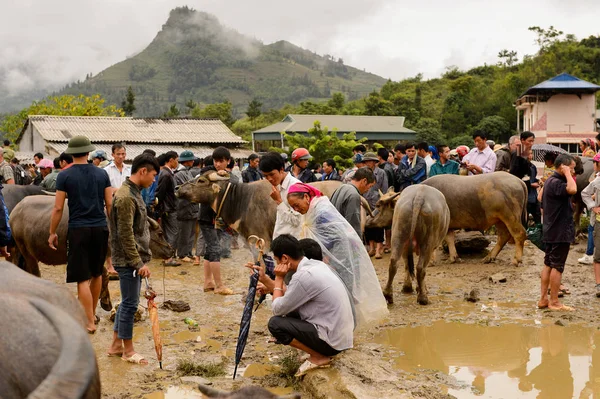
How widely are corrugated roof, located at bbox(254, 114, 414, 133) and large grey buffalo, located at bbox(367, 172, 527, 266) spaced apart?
42994 mm

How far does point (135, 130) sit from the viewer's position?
36531mm

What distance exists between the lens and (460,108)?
188 ft

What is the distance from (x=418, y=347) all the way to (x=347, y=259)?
4.51ft

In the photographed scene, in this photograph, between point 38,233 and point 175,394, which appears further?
point 38,233

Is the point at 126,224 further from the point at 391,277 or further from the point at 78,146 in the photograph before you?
the point at 391,277

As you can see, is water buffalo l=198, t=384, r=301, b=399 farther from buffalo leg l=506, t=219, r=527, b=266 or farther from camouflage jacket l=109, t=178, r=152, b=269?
buffalo leg l=506, t=219, r=527, b=266

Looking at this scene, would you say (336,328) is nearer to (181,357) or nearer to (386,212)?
(181,357)

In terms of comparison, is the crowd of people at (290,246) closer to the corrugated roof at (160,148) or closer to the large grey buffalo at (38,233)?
the large grey buffalo at (38,233)

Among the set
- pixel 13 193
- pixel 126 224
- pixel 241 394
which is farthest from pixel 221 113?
pixel 241 394

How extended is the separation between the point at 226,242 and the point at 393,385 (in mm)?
8127

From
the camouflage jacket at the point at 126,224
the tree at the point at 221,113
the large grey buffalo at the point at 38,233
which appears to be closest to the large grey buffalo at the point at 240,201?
the large grey buffalo at the point at 38,233

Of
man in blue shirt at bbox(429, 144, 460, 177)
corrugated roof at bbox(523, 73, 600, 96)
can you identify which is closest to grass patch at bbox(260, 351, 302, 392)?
man in blue shirt at bbox(429, 144, 460, 177)

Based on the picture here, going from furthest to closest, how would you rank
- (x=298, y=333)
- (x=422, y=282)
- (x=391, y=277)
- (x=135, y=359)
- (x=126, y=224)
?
(x=422, y=282) → (x=391, y=277) → (x=135, y=359) → (x=126, y=224) → (x=298, y=333)

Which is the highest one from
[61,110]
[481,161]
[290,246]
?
[61,110]
